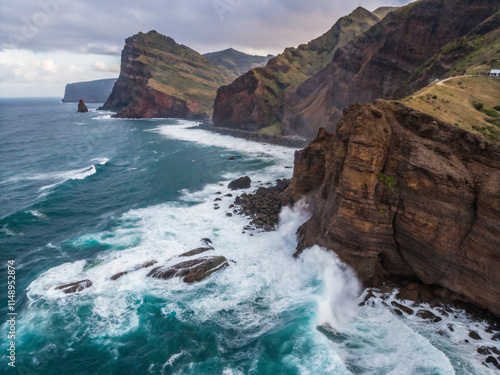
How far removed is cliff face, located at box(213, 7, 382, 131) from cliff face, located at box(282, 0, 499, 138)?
73.2 feet

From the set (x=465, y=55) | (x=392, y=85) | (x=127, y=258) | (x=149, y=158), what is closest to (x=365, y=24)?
(x=392, y=85)

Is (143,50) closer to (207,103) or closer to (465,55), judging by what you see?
(207,103)

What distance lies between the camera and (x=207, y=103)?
172125mm

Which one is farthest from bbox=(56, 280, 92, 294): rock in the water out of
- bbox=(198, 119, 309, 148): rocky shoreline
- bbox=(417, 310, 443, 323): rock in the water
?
bbox=(198, 119, 309, 148): rocky shoreline

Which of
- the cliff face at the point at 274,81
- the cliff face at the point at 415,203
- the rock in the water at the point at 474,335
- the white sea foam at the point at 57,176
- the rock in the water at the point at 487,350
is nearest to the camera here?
the rock in the water at the point at 487,350

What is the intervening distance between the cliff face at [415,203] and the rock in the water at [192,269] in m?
10.7

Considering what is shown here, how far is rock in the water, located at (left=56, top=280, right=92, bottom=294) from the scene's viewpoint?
25172 mm

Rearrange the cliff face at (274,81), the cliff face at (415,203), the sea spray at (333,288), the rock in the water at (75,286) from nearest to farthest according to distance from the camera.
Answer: the cliff face at (415,203) < the sea spray at (333,288) < the rock in the water at (75,286) < the cliff face at (274,81)

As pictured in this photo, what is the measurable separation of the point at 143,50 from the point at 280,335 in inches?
8754

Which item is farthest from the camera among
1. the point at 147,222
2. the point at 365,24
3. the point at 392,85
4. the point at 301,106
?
the point at 365,24

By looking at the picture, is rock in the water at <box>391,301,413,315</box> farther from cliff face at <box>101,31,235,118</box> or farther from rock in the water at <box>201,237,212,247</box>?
cliff face at <box>101,31,235,118</box>

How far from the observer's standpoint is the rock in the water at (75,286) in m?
25.2

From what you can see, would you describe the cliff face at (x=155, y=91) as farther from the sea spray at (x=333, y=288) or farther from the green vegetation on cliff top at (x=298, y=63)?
the sea spray at (x=333, y=288)

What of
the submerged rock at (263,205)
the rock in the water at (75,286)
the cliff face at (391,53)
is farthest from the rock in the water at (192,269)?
the cliff face at (391,53)
